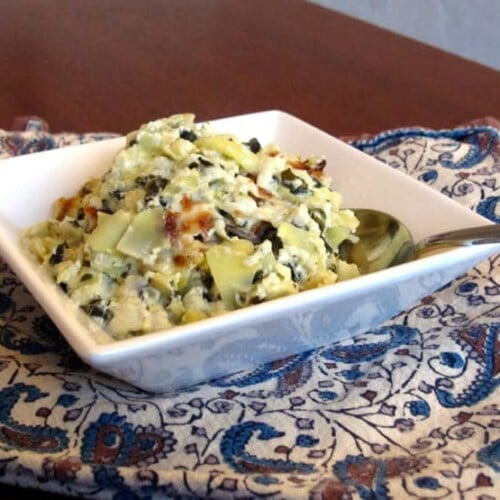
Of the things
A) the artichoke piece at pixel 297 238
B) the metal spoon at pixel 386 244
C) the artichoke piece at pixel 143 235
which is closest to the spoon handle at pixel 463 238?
the metal spoon at pixel 386 244

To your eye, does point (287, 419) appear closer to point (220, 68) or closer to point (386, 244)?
point (386, 244)

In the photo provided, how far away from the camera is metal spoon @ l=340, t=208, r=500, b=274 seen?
89 cm


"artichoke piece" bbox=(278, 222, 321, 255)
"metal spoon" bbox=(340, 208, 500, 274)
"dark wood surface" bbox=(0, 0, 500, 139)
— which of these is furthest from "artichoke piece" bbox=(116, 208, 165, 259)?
"dark wood surface" bbox=(0, 0, 500, 139)

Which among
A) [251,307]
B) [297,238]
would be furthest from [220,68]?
[251,307]

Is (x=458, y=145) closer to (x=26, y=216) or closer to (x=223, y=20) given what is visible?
(x=26, y=216)

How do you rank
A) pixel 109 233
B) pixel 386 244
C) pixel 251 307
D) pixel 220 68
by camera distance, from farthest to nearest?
pixel 220 68
pixel 386 244
pixel 109 233
pixel 251 307

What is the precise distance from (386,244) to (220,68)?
0.79 m

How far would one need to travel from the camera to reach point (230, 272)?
2.59 ft

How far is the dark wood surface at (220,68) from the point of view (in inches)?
57.4

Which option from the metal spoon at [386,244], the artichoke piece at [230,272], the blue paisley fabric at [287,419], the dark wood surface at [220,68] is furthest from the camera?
the dark wood surface at [220,68]

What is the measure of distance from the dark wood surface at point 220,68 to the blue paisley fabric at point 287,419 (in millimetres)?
588

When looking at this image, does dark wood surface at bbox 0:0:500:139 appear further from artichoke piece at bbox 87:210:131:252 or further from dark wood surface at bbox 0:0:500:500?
artichoke piece at bbox 87:210:131:252

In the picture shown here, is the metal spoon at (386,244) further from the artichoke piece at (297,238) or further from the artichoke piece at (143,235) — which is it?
the artichoke piece at (143,235)

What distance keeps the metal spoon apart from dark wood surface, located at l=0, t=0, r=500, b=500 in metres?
0.44
